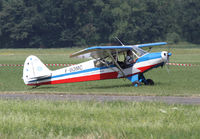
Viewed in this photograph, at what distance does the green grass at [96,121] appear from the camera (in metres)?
8.15

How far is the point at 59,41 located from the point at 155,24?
2036 centimetres

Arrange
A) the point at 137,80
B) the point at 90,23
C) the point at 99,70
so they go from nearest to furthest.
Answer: the point at 137,80 < the point at 99,70 < the point at 90,23

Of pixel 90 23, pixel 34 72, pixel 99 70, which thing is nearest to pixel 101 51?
pixel 99 70

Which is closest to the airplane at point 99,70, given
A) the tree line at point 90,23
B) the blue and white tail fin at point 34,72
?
the blue and white tail fin at point 34,72

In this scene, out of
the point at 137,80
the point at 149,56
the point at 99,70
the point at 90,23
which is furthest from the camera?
the point at 90,23

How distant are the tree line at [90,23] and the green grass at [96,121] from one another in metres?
77.3

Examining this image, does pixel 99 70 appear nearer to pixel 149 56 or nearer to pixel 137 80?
pixel 137 80

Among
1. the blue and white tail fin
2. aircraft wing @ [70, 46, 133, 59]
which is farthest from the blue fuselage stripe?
the blue and white tail fin

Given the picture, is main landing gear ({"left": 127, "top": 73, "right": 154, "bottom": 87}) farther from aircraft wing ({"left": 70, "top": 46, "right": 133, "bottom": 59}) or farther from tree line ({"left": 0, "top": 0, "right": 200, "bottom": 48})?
tree line ({"left": 0, "top": 0, "right": 200, "bottom": 48})

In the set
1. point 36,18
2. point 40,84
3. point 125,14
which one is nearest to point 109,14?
point 125,14

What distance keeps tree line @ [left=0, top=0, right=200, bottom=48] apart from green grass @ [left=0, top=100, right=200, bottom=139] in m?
77.3

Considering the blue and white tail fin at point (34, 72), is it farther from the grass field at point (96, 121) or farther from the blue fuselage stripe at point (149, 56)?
the grass field at point (96, 121)

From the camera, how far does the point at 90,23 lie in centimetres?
9256

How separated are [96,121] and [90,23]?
275ft
